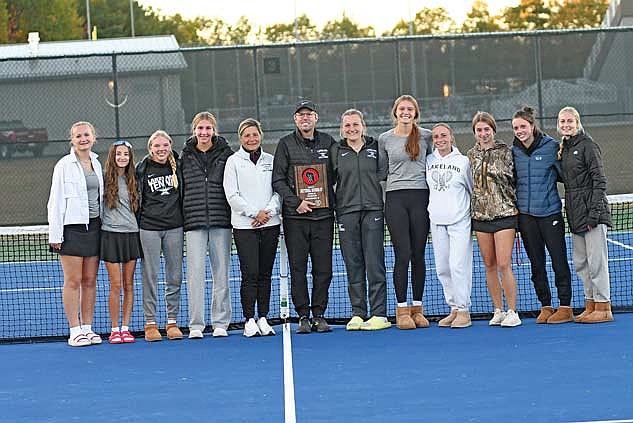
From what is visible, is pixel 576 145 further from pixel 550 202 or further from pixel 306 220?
pixel 306 220

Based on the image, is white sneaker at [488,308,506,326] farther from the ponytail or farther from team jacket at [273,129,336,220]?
the ponytail

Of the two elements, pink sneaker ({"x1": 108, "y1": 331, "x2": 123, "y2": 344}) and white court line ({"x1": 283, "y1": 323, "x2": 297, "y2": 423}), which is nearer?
white court line ({"x1": 283, "y1": 323, "x2": 297, "y2": 423})

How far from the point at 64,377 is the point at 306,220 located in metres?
2.49

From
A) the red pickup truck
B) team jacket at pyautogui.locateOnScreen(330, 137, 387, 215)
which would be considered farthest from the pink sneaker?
the red pickup truck

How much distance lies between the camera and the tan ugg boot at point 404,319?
1012cm

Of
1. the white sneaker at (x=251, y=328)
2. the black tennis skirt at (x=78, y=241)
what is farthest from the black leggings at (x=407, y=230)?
the black tennis skirt at (x=78, y=241)

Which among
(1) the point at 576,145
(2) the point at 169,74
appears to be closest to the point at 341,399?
(1) the point at 576,145

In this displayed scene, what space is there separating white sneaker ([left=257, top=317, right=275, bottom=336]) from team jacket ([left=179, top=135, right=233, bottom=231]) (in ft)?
2.69

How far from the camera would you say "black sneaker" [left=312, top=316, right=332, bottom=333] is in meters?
10.2

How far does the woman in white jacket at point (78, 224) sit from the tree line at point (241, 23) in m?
42.1

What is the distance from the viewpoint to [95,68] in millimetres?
21938

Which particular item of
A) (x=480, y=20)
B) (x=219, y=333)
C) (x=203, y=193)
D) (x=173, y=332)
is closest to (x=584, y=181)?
(x=203, y=193)

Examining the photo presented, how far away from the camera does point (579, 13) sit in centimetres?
6150

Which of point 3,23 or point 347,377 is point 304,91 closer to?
point 347,377
